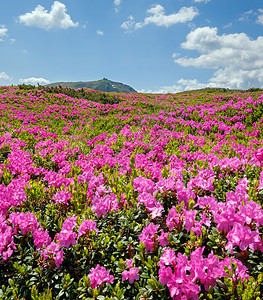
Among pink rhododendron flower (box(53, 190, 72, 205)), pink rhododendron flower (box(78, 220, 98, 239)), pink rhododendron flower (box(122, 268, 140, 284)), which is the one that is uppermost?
pink rhododendron flower (box(53, 190, 72, 205))

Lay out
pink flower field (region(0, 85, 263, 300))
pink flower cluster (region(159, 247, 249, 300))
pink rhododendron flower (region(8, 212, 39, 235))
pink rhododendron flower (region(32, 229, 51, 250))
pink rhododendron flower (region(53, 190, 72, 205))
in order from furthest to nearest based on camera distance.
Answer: pink rhododendron flower (region(53, 190, 72, 205))
pink rhododendron flower (region(8, 212, 39, 235))
pink rhododendron flower (region(32, 229, 51, 250))
pink flower field (region(0, 85, 263, 300))
pink flower cluster (region(159, 247, 249, 300))

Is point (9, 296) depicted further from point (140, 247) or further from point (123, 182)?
point (123, 182)

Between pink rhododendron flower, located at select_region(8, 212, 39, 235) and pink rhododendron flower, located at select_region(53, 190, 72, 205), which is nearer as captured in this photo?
pink rhododendron flower, located at select_region(8, 212, 39, 235)

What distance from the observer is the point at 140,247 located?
290cm

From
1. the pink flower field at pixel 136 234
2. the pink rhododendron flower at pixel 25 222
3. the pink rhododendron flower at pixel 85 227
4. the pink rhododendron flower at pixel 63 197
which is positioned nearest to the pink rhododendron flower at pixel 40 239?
the pink flower field at pixel 136 234

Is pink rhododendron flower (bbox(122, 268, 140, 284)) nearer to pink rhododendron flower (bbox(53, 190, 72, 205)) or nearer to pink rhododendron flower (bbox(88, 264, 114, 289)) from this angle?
pink rhododendron flower (bbox(88, 264, 114, 289))

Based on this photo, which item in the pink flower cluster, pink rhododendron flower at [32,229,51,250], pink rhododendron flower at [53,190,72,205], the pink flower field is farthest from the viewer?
pink rhododendron flower at [53,190,72,205]

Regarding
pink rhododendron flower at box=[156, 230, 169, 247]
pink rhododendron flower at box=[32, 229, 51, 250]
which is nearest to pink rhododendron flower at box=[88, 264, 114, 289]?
pink rhododendron flower at box=[156, 230, 169, 247]

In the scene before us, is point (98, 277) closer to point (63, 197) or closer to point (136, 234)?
point (136, 234)

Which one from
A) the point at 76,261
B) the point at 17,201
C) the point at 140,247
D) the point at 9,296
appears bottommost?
the point at 9,296

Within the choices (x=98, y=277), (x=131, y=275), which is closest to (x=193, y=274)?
(x=131, y=275)

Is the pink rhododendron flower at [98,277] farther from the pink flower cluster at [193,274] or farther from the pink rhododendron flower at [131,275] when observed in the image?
the pink flower cluster at [193,274]

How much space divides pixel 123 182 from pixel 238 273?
2.82 meters

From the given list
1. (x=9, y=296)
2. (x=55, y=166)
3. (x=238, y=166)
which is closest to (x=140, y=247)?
(x=9, y=296)
